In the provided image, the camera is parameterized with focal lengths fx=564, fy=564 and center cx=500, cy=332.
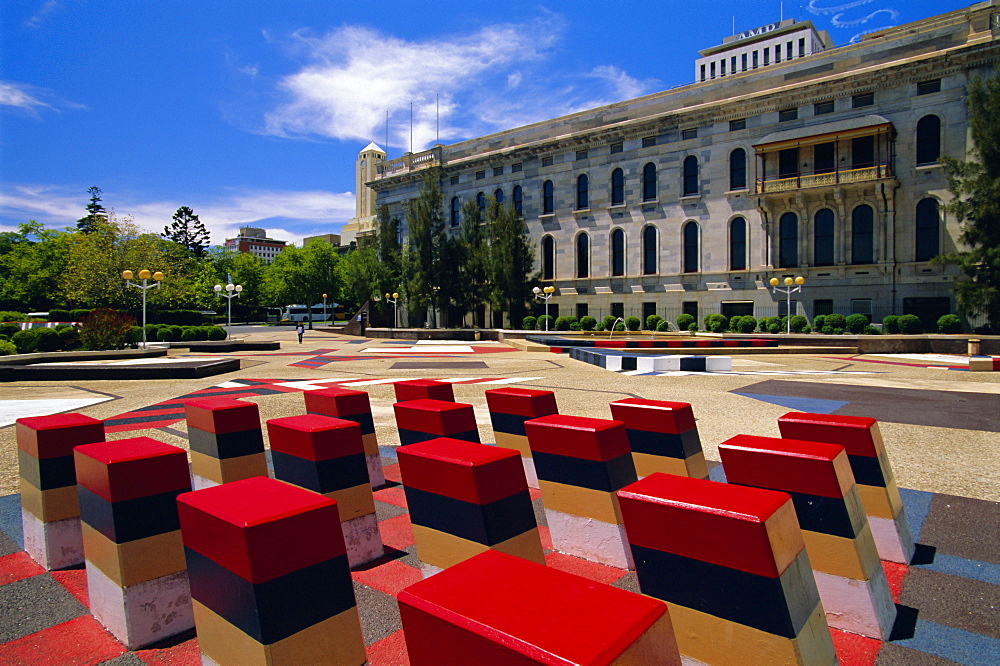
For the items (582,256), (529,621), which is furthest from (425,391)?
(582,256)

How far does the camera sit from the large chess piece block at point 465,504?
2807 mm

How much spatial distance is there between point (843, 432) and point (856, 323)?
34.6m

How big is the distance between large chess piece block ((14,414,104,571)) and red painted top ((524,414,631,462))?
3.16m

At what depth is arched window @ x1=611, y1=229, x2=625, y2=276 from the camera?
45.1 metres

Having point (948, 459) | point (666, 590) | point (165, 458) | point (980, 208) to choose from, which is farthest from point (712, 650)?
point (980, 208)

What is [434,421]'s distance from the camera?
15.0ft

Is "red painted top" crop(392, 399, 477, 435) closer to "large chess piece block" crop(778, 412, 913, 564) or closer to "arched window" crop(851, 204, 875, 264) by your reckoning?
"large chess piece block" crop(778, 412, 913, 564)

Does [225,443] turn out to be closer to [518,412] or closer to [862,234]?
[518,412]

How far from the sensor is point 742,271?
128 ft

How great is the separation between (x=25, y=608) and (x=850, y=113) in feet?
142

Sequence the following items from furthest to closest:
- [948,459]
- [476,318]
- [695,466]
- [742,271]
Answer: [476,318]
[742,271]
[948,459]
[695,466]

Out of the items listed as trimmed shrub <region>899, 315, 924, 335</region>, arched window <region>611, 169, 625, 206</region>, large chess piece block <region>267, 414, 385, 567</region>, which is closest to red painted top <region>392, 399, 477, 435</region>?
large chess piece block <region>267, 414, 385, 567</region>

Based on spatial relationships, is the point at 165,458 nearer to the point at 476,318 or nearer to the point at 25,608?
the point at 25,608

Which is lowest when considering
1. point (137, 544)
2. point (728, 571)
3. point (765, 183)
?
point (137, 544)
